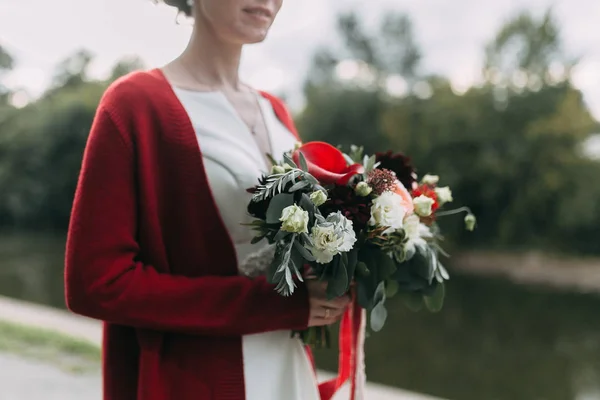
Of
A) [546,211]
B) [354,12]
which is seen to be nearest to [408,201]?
[546,211]

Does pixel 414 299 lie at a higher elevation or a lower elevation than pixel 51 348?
higher

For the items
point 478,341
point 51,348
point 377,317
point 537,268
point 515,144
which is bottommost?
point 478,341

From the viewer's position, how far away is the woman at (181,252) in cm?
90

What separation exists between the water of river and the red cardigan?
4189mm

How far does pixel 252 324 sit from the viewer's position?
962 millimetres

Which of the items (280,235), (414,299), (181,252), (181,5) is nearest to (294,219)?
(280,235)

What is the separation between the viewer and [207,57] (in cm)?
110

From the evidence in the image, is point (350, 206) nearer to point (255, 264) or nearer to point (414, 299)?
point (255, 264)

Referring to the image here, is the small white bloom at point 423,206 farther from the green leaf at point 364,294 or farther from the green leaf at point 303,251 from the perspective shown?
the green leaf at point 303,251

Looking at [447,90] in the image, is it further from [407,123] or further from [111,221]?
[111,221]

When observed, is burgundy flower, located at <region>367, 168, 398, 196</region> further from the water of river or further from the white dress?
the water of river

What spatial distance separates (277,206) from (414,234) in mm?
288

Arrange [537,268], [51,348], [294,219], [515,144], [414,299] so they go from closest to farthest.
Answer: [294,219] < [414,299] < [51,348] < [537,268] < [515,144]

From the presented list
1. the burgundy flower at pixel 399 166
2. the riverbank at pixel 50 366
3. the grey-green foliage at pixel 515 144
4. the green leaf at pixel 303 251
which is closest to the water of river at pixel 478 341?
the riverbank at pixel 50 366
